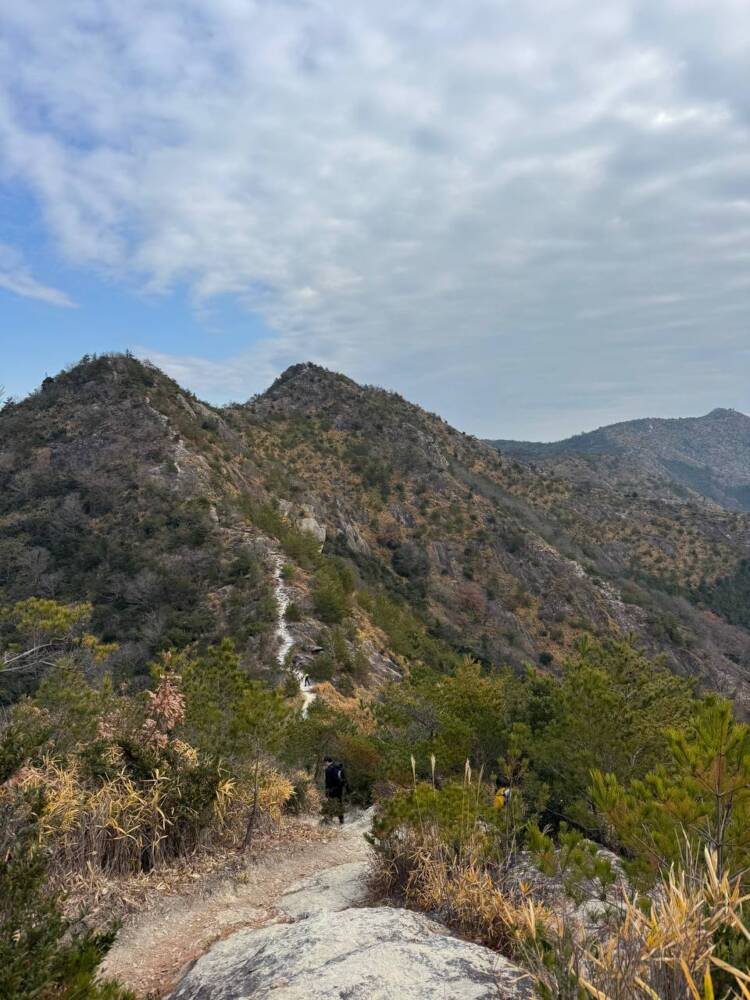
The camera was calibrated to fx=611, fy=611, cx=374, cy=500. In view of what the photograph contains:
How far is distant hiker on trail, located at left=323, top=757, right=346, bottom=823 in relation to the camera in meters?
10.1

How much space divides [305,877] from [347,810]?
3.71m

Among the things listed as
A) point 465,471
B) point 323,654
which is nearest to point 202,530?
point 323,654

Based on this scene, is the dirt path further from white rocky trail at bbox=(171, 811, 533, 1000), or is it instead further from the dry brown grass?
the dry brown grass

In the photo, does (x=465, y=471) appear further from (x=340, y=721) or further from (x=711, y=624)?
(x=340, y=721)

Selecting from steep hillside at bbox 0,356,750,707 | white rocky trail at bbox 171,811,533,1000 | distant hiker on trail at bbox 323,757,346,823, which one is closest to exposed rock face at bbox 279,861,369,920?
white rocky trail at bbox 171,811,533,1000

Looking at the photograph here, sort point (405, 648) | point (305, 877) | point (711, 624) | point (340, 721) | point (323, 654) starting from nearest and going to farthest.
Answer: point (305, 877), point (340, 721), point (323, 654), point (405, 648), point (711, 624)

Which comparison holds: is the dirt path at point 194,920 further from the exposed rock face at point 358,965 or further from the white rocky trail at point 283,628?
the white rocky trail at point 283,628

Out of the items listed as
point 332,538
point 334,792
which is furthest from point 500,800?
point 332,538

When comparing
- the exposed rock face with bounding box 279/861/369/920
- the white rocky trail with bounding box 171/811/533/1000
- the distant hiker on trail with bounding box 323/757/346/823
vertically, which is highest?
the white rocky trail with bounding box 171/811/533/1000

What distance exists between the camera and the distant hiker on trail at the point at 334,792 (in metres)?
10.1

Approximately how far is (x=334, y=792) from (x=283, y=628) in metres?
12.0

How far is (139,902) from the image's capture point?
593 centimetres

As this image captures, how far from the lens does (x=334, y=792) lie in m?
10.2

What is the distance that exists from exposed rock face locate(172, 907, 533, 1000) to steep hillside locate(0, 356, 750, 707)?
1515cm
